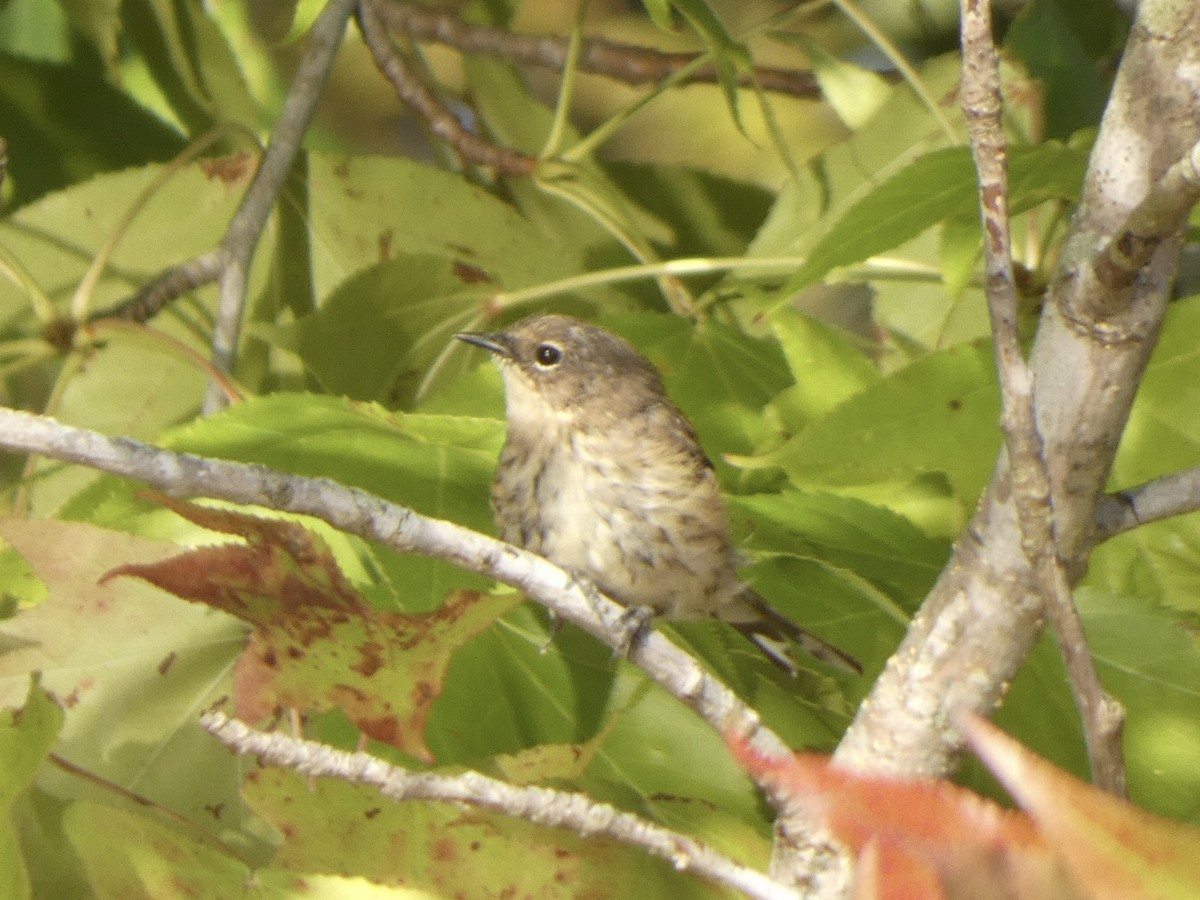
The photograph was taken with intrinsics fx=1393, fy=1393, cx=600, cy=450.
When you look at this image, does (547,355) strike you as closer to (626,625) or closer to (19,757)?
(626,625)

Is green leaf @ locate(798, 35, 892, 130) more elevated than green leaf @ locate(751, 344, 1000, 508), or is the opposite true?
green leaf @ locate(798, 35, 892, 130)

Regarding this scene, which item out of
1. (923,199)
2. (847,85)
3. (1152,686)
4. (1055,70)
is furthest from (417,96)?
(1152,686)

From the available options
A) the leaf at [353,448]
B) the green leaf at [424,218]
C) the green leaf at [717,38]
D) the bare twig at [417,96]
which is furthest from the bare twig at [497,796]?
the bare twig at [417,96]

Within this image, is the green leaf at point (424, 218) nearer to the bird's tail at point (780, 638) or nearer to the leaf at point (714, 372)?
the leaf at point (714, 372)

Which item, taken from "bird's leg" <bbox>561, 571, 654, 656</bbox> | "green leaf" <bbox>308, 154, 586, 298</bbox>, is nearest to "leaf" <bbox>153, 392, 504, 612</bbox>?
"bird's leg" <bbox>561, 571, 654, 656</bbox>

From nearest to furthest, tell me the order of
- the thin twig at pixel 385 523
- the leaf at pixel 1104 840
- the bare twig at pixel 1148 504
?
the leaf at pixel 1104 840
the thin twig at pixel 385 523
the bare twig at pixel 1148 504

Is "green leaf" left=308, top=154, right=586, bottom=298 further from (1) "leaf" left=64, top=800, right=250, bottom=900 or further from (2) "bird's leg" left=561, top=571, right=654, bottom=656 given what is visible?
(1) "leaf" left=64, top=800, right=250, bottom=900

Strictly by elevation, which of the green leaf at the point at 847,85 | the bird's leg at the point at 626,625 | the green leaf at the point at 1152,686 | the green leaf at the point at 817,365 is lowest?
the green leaf at the point at 1152,686
